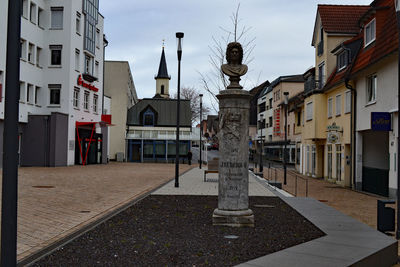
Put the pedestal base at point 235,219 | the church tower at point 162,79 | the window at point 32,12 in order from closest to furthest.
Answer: the pedestal base at point 235,219 < the window at point 32,12 < the church tower at point 162,79

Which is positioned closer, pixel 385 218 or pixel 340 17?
pixel 385 218

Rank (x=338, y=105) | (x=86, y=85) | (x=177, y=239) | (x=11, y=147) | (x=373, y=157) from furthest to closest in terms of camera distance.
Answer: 1. (x=86, y=85)
2. (x=338, y=105)
3. (x=373, y=157)
4. (x=177, y=239)
5. (x=11, y=147)

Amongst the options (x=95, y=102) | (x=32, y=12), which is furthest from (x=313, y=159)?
(x=32, y=12)

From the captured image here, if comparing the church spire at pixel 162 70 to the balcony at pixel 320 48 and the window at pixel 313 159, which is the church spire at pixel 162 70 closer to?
the window at pixel 313 159

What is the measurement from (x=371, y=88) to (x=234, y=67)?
13.6 m

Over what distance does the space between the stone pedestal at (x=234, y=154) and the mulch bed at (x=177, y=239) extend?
52 centimetres

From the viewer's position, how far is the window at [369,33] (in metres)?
20.2

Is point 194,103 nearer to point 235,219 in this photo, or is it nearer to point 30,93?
point 30,93

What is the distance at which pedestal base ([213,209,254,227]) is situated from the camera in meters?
8.66

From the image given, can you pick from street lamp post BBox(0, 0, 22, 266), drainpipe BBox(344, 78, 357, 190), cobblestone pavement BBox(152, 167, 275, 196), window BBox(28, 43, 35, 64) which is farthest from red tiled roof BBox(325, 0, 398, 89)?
window BBox(28, 43, 35, 64)

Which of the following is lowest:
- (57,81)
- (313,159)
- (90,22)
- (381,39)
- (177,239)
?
(177,239)

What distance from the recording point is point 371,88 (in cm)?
2061

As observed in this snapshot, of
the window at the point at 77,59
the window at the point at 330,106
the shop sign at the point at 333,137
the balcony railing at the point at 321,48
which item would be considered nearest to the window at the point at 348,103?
the shop sign at the point at 333,137

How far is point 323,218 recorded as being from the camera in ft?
31.0
